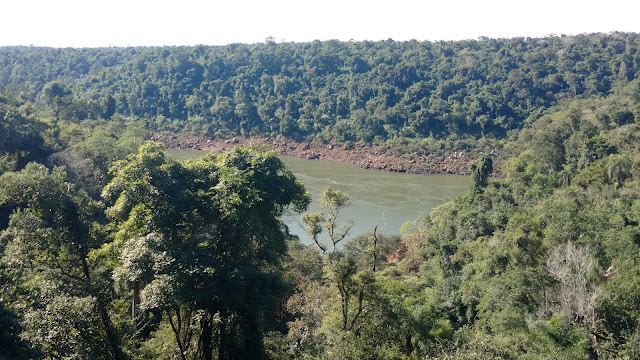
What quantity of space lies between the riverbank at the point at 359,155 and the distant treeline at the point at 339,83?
1.67 metres

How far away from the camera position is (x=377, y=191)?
36.0 metres

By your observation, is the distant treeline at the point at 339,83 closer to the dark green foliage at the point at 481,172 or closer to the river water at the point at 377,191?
the river water at the point at 377,191

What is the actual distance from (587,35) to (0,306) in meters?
76.8

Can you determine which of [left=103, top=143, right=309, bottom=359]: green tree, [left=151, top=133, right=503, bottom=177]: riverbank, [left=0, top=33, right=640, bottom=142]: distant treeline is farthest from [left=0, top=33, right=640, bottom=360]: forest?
[left=0, top=33, right=640, bottom=142]: distant treeline

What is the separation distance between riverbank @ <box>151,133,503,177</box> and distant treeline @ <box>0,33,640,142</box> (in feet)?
5.48

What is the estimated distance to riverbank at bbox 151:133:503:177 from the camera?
43.7 m

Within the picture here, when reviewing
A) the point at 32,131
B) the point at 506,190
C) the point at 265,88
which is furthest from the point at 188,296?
the point at 265,88

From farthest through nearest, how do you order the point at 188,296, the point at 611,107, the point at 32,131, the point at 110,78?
the point at 110,78 → the point at 611,107 → the point at 32,131 → the point at 188,296

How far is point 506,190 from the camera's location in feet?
83.2

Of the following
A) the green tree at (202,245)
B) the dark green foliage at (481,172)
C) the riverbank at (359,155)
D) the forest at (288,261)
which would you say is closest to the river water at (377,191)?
the riverbank at (359,155)

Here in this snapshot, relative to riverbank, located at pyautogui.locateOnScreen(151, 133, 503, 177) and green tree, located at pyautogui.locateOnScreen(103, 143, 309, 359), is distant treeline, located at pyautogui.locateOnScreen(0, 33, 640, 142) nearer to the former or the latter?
riverbank, located at pyautogui.locateOnScreen(151, 133, 503, 177)

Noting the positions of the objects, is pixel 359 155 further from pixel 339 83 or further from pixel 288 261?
pixel 288 261

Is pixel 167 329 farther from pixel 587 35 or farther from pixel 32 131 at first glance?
pixel 587 35

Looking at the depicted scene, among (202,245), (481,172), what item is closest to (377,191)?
(481,172)
